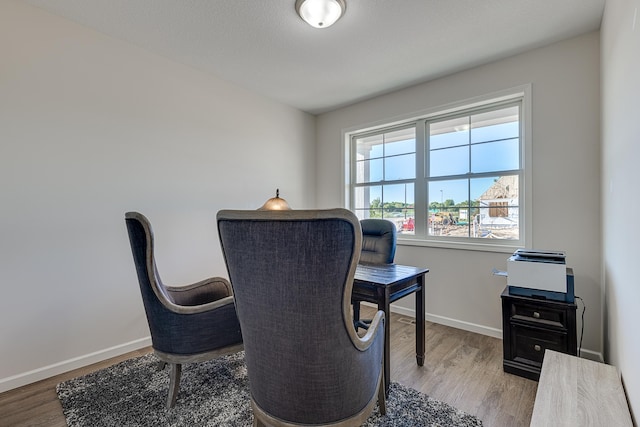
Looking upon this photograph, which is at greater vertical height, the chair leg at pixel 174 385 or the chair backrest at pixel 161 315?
the chair backrest at pixel 161 315

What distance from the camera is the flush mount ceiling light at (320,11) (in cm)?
192

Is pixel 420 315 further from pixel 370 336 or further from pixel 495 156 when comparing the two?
pixel 495 156

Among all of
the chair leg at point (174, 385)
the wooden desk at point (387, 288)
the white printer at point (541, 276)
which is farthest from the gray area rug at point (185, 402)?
the white printer at point (541, 276)

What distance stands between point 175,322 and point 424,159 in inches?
111

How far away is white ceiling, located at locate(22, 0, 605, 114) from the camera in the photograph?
2.03 m

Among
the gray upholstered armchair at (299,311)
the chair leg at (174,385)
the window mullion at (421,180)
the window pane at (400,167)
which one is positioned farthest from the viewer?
the window pane at (400,167)

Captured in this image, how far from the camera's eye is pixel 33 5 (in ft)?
6.75

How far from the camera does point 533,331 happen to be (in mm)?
2070

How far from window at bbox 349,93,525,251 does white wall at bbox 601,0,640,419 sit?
2.49ft

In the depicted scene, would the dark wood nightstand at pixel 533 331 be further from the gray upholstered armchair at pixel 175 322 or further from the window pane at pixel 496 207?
the gray upholstered armchair at pixel 175 322

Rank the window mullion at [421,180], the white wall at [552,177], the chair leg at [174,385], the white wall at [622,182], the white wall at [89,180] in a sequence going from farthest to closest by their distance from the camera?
the window mullion at [421,180]
the white wall at [552,177]
the white wall at [89,180]
the chair leg at [174,385]
the white wall at [622,182]

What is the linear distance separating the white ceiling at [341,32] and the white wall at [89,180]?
0.25 m

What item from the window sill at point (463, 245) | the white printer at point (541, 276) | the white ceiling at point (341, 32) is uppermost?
the white ceiling at point (341, 32)

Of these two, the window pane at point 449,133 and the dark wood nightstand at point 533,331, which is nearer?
the dark wood nightstand at point 533,331
